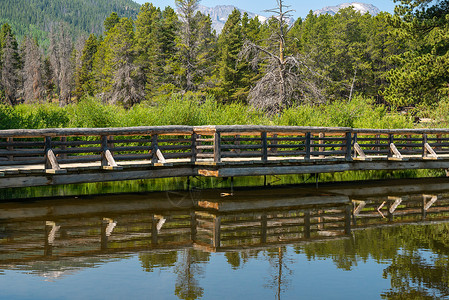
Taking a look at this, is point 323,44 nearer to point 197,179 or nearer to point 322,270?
point 197,179

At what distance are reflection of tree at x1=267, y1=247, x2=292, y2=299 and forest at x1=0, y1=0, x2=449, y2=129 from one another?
10.4 metres

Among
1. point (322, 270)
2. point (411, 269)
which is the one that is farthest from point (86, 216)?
point (411, 269)

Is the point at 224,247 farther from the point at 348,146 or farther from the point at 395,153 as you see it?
the point at 395,153

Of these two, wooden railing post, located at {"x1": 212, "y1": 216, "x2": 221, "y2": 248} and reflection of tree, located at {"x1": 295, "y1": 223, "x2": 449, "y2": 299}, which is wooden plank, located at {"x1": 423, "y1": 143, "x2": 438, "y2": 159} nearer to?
reflection of tree, located at {"x1": 295, "y1": 223, "x2": 449, "y2": 299}

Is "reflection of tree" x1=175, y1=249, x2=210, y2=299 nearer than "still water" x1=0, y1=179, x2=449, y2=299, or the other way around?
"reflection of tree" x1=175, y1=249, x2=210, y2=299

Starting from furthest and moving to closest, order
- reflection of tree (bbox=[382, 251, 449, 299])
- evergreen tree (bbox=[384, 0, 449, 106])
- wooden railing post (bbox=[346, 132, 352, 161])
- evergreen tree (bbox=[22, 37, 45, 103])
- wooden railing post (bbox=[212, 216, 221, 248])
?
evergreen tree (bbox=[22, 37, 45, 103]) → evergreen tree (bbox=[384, 0, 449, 106]) → wooden railing post (bbox=[346, 132, 352, 161]) → wooden railing post (bbox=[212, 216, 221, 248]) → reflection of tree (bbox=[382, 251, 449, 299])

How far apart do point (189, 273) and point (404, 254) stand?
4312 millimetres

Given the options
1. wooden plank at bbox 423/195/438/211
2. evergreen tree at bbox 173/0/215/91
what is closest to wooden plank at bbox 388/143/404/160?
wooden plank at bbox 423/195/438/211

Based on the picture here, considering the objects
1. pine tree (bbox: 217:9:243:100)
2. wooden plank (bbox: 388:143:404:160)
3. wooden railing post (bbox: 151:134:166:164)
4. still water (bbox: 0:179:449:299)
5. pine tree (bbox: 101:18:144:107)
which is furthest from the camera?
pine tree (bbox: 217:9:243:100)

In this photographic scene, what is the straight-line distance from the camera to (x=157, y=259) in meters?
9.64

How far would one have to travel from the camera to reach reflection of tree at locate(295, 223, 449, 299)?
807cm

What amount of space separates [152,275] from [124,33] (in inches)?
2125

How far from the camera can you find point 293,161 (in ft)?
57.9

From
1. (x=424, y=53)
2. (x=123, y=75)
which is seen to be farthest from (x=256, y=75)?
(x=424, y=53)
